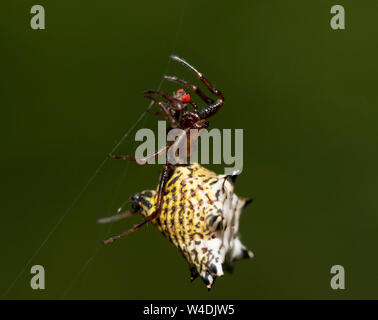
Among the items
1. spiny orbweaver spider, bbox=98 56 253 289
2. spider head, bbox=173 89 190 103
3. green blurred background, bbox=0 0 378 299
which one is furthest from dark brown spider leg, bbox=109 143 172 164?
green blurred background, bbox=0 0 378 299

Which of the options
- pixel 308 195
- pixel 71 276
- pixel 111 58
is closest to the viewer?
pixel 71 276

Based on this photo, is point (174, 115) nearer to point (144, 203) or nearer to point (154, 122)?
point (144, 203)

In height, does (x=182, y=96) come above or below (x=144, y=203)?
above

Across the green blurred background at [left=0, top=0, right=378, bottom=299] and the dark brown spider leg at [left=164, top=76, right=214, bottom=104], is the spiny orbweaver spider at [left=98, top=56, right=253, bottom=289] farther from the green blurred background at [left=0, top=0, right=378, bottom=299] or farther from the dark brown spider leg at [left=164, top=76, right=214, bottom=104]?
the green blurred background at [left=0, top=0, right=378, bottom=299]

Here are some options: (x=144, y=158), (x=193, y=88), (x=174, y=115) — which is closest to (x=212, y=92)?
(x=193, y=88)
